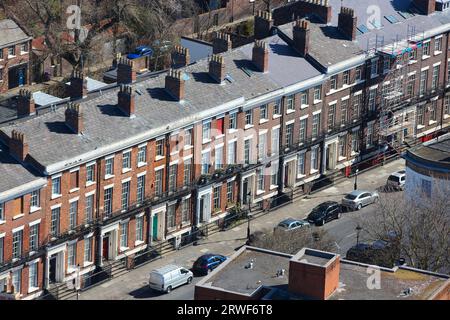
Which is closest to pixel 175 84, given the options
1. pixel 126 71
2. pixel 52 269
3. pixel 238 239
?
pixel 126 71

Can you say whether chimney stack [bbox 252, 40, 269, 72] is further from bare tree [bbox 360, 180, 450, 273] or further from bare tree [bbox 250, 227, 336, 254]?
bare tree [bbox 360, 180, 450, 273]

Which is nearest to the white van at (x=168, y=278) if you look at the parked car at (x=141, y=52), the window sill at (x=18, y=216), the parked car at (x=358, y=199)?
the window sill at (x=18, y=216)

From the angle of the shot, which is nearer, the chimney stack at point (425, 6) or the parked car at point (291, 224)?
the parked car at point (291, 224)

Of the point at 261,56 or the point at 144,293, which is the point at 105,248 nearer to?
the point at 144,293

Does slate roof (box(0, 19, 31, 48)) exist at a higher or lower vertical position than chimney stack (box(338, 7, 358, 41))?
lower

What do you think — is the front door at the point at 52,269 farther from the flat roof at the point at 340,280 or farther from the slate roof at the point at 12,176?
the flat roof at the point at 340,280

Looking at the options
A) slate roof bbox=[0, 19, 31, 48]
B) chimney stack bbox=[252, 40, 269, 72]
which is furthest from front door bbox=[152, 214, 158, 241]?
slate roof bbox=[0, 19, 31, 48]

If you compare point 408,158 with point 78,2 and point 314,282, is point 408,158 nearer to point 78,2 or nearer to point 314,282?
point 314,282
